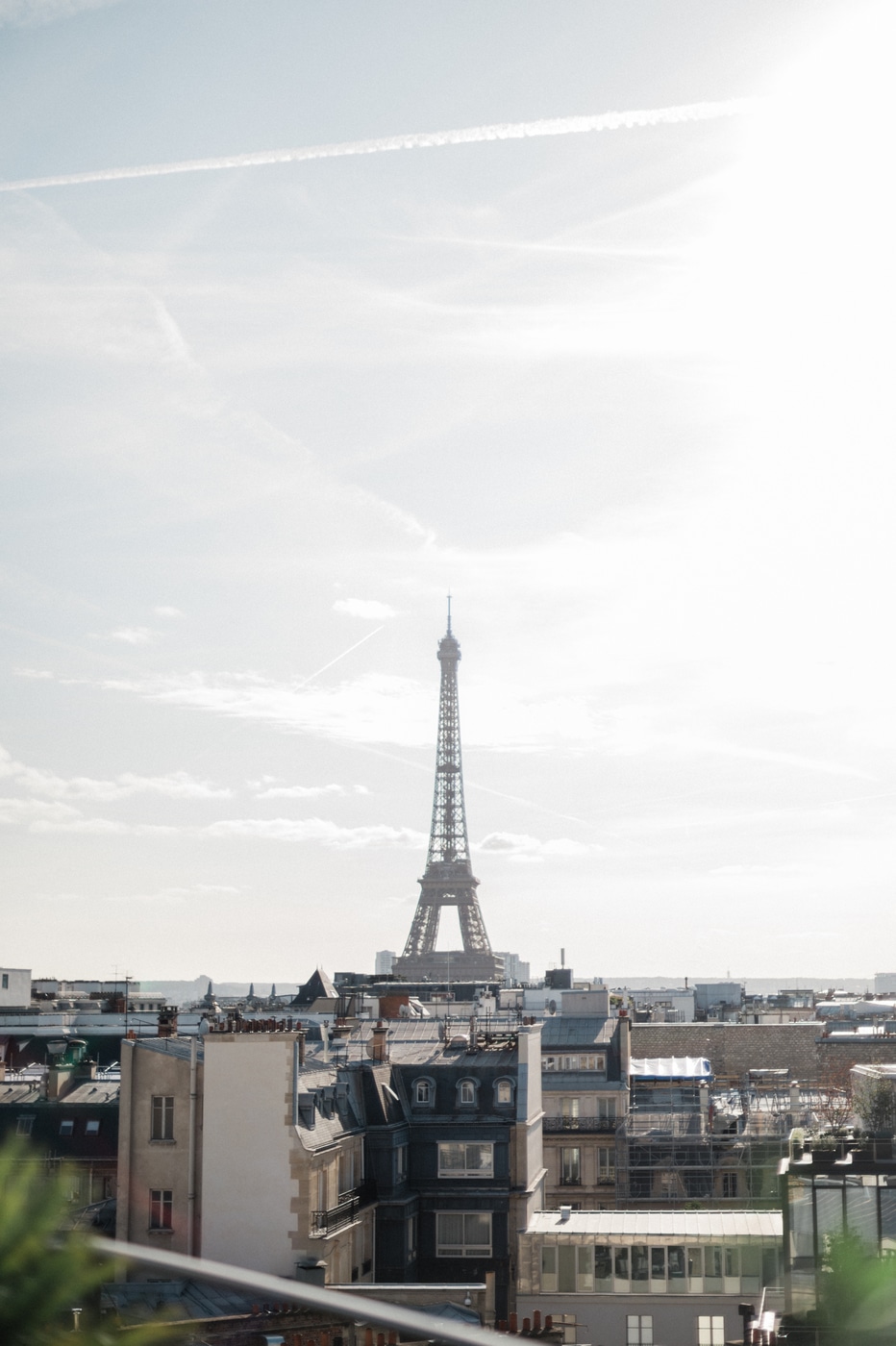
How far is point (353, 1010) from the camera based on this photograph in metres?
71.6

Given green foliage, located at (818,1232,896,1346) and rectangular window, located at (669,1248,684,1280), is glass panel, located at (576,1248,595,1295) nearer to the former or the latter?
rectangular window, located at (669,1248,684,1280)

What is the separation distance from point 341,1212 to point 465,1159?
610 cm

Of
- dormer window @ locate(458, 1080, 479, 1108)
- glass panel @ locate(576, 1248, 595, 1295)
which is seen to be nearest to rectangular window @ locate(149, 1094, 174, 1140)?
dormer window @ locate(458, 1080, 479, 1108)

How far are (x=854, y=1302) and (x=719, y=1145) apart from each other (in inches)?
1090

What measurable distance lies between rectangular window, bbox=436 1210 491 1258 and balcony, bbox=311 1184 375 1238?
2.79 metres

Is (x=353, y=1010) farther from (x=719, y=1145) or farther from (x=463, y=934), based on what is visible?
(x=463, y=934)

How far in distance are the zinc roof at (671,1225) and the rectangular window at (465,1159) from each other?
8.80 feet

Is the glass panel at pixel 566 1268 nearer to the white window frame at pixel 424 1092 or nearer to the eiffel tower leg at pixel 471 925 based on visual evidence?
the white window frame at pixel 424 1092

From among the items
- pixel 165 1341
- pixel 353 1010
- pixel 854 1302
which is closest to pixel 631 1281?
pixel 854 1302

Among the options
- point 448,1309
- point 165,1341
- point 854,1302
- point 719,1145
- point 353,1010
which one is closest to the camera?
point 165,1341

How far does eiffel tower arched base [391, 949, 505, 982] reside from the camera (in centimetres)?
13975

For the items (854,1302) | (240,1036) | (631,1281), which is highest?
(240,1036)

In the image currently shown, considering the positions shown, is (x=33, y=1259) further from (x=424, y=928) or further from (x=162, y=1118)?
(x=424, y=928)

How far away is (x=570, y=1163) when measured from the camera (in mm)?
49156
